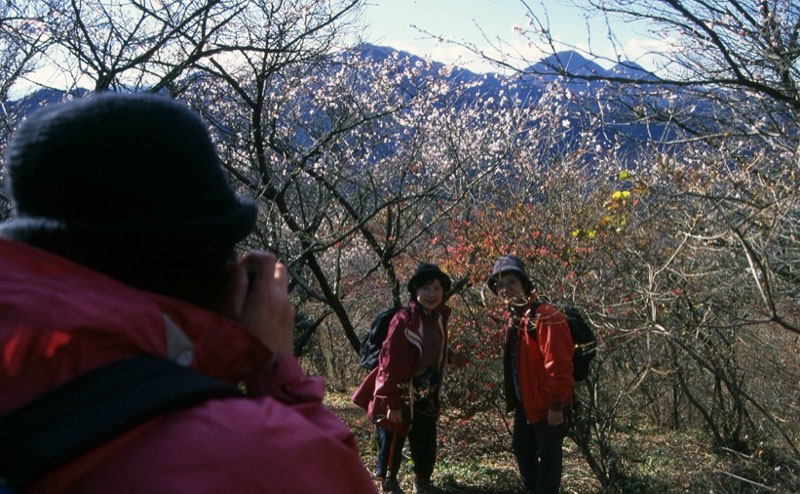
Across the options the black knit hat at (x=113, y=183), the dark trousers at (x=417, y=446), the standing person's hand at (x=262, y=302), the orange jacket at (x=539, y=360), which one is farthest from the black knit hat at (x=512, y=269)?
the black knit hat at (x=113, y=183)

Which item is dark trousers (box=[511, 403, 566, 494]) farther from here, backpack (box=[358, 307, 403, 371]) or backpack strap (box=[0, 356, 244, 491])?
backpack strap (box=[0, 356, 244, 491])

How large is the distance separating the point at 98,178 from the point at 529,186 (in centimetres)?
872

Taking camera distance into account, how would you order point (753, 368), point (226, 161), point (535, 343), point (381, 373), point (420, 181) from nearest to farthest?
point (535, 343) < point (381, 373) < point (753, 368) < point (226, 161) < point (420, 181)

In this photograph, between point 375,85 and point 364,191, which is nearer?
→ point 364,191

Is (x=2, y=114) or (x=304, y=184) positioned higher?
(x=304, y=184)

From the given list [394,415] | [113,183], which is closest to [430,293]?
[394,415]

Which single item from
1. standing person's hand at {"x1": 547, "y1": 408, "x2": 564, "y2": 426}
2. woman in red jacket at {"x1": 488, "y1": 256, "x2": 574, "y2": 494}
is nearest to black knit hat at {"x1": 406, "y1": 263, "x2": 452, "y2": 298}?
woman in red jacket at {"x1": 488, "y1": 256, "x2": 574, "y2": 494}

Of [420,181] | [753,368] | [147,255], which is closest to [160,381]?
[147,255]

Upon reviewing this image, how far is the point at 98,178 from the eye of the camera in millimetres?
817

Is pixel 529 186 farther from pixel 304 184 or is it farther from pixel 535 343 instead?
pixel 535 343

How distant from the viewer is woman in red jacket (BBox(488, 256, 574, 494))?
4.88 meters

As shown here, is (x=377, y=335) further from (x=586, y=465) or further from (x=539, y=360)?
(x=586, y=465)

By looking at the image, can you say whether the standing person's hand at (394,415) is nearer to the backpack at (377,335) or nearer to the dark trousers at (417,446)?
the dark trousers at (417,446)

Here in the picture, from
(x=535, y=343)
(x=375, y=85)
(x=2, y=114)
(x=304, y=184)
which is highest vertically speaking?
(x=375, y=85)
